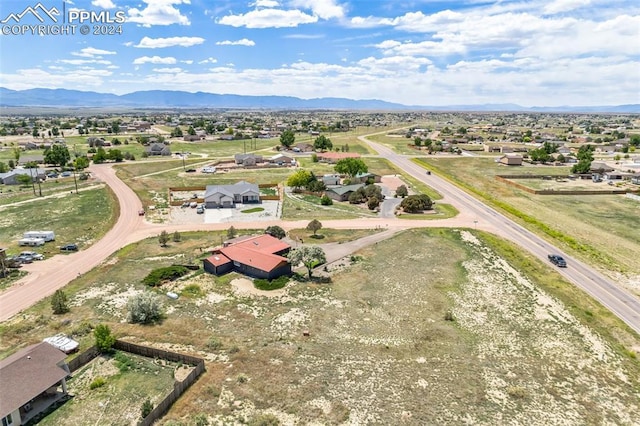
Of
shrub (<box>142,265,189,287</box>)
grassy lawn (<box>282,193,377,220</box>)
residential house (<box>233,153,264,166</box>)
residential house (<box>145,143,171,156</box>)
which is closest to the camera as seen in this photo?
shrub (<box>142,265,189,287</box>)

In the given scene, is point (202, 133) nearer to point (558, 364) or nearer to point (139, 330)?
point (139, 330)

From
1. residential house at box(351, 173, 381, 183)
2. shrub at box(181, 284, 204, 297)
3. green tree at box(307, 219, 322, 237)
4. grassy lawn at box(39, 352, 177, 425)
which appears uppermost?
residential house at box(351, 173, 381, 183)

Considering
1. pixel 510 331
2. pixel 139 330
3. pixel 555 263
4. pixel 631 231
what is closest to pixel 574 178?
pixel 631 231

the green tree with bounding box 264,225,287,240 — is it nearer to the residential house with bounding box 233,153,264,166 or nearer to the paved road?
the paved road

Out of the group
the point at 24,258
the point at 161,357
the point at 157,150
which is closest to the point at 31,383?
the point at 161,357

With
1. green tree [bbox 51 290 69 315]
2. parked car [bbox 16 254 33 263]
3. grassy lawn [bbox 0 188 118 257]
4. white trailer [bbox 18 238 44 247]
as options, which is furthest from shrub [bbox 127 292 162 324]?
white trailer [bbox 18 238 44 247]

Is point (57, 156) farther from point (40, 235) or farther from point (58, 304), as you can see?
point (58, 304)
